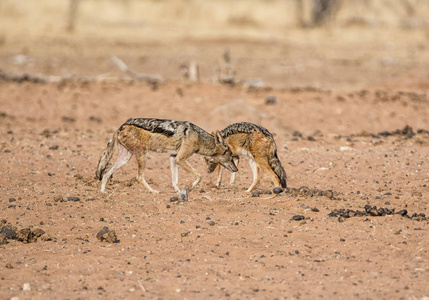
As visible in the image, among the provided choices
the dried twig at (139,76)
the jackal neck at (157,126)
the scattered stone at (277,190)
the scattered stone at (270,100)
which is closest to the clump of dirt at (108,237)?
the jackal neck at (157,126)

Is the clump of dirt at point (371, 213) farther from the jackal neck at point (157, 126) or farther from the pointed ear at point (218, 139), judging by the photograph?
the jackal neck at point (157, 126)

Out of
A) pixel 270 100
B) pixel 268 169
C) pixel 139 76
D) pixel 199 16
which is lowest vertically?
pixel 270 100

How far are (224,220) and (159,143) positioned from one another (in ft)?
6.16

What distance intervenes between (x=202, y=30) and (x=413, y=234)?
104ft

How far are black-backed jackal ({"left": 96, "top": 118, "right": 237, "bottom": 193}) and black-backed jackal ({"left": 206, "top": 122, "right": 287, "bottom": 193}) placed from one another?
0.22 m

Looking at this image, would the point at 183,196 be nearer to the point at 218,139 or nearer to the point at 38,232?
the point at 218,139

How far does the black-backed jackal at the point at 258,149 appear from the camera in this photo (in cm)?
953

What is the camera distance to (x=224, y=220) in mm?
8148

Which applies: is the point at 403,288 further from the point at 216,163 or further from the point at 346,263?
the point at 216,163

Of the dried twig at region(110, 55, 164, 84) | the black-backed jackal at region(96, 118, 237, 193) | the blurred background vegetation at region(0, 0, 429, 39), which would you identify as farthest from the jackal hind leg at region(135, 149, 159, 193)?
the blurred background vegetation at region(0, 0, 429, 39)

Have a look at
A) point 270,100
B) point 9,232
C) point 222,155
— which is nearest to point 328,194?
point 222,155

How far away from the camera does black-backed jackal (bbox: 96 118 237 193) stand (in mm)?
9422

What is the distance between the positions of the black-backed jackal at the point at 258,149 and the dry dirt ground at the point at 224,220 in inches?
12.4

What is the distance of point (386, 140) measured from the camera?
13930 millimetres
